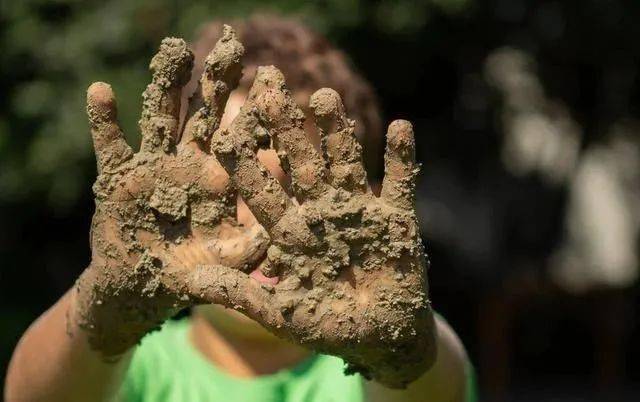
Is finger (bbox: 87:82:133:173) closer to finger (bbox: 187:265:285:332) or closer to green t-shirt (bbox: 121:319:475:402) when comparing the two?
finger (bbox: 187:265:285:332)

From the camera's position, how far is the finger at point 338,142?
125 cm

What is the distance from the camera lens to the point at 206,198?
51.5 inches

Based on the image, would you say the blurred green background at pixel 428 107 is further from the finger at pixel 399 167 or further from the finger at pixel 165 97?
the finger at pixel 399 167

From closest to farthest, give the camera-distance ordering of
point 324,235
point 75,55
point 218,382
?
point 324,235
point 218,382
point 75,55

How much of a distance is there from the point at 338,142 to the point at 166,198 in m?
0.21

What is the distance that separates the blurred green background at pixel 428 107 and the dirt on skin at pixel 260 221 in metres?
1.82

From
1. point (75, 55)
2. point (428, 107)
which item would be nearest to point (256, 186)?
point (75, 55)

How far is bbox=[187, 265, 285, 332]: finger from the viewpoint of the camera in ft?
4.12

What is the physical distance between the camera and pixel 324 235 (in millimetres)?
1254

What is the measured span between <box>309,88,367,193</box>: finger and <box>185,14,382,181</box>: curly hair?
1.59 feet

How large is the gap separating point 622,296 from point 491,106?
184cm

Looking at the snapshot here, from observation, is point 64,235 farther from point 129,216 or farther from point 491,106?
point 129,216

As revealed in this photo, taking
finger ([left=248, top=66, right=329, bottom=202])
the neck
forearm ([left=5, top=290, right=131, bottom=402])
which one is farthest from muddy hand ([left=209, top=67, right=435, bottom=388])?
the neck

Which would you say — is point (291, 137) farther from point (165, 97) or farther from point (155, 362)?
point (155, 362)
